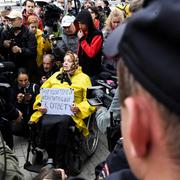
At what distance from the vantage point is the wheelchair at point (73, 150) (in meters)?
4.48

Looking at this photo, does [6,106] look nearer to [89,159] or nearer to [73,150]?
[73,150]

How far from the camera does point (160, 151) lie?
2.01 ft

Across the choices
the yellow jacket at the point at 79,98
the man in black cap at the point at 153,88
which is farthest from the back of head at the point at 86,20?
the man in black cap at the point at 153,88

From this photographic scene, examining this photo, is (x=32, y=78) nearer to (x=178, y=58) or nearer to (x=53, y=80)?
(x=53, y=80)

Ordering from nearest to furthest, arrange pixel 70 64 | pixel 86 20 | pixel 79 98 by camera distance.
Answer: pixel 79 98, pixel 70 64, pixel 86 20

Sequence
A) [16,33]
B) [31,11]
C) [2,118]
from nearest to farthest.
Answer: [2,118] → [16,33] → [31,11]

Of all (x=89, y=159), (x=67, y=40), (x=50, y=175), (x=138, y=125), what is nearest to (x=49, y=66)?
(x=67, y=40)

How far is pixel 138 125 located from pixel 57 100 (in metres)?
3.96

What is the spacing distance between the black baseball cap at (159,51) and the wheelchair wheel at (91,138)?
13.5ft

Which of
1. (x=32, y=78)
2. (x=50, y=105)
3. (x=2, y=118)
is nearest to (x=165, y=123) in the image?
(x=2, y=118)

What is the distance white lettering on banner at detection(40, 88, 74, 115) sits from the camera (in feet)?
14.7

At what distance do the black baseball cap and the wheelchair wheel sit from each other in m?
4.10

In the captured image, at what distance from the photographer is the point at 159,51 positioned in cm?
58

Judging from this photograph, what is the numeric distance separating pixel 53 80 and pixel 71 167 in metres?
1.09
